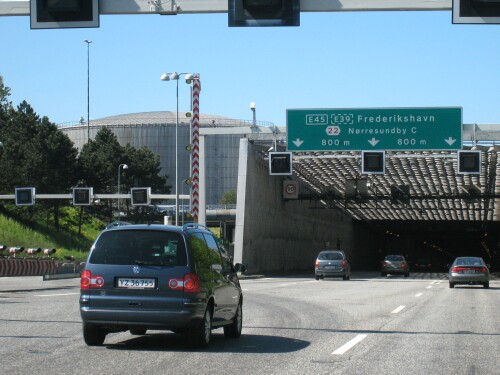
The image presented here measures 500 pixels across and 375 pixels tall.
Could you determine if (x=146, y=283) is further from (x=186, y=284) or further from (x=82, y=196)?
(x=82, y=196)

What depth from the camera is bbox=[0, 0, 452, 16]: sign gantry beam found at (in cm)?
1482

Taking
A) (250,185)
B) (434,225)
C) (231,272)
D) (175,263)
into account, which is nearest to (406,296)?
(231,272)

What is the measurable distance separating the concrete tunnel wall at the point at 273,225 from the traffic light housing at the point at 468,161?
1247 cm

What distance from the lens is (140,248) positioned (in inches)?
482

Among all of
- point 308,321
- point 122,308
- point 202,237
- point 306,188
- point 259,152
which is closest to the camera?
point 122,308

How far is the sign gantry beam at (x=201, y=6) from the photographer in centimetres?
1482

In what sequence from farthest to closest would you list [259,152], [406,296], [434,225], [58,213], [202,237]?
[434,225] → [58,213] → [259,152] → [406,296] → [202,237]

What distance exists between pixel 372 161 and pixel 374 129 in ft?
5.18

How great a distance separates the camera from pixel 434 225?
107 metres

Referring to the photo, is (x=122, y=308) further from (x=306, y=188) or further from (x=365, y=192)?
(x=306, y=188)

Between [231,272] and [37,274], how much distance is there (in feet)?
129

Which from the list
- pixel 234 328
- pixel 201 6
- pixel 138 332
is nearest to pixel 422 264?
pixel 201 6

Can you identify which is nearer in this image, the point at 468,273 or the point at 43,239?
the point at 468,273

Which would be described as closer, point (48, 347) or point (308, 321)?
point (48, 347)
